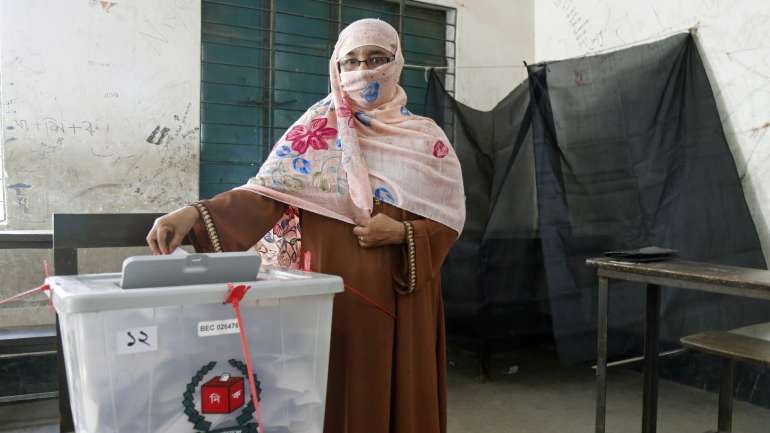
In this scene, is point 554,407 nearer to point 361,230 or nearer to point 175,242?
point 361,230

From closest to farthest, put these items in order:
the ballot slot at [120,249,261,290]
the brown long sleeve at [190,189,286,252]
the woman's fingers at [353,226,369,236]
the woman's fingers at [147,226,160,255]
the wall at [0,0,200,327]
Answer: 1. the ballot slot at [120,249,261,290]
2. the woman's fingers at [147,226,160,255]
3. the brown long sleeve at [190,189,286,252]
4. the woman's fingers at [353,226,369,236]
5. the wall at [0,0,200,327]

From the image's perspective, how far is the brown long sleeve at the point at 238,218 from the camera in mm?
1135

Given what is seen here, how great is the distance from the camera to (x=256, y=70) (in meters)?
3.11

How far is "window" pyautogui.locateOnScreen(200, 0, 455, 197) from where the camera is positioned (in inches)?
117

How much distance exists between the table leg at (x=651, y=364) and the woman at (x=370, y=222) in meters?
1.02

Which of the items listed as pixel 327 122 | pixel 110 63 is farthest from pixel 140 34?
pixel 327 122

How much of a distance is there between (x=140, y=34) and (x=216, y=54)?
386 mm

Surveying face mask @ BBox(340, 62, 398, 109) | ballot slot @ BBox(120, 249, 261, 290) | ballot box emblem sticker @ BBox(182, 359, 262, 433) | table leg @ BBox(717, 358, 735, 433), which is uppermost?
face mask @ BBox(340, 62, 398, 109)

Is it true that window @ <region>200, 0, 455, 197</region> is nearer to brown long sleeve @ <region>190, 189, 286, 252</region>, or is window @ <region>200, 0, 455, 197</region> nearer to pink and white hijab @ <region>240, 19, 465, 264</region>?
pink and white hijab @ <region>240, 19, 465, 264</region>

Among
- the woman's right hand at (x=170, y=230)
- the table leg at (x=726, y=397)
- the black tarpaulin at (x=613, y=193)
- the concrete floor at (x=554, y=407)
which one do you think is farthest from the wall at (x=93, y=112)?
the table leg at (x=726, y=397)

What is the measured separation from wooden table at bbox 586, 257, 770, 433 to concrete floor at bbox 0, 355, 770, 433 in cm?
37

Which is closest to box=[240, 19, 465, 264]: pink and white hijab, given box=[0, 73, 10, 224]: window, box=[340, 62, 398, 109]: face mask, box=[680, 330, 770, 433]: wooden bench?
box=[340, 62, 398, 109]: face mask

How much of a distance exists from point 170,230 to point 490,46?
10.1 feet

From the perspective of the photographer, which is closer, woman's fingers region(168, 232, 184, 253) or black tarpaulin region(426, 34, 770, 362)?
woman's fingers region(168, 232, 184, 253)
